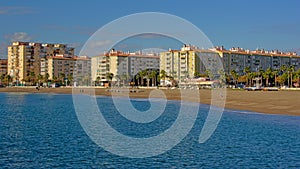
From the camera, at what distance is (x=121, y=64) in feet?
496

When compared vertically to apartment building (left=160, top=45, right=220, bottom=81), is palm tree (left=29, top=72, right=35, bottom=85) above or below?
below

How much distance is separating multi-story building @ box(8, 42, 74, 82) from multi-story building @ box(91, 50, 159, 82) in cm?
2338

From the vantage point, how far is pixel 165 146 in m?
18.0

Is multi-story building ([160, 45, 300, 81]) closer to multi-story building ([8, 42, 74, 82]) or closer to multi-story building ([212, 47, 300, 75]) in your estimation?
multi-story building ([212, 47, 300, 75])

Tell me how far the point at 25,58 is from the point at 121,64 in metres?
39.6

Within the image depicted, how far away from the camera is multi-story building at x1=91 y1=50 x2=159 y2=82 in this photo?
151500 mm

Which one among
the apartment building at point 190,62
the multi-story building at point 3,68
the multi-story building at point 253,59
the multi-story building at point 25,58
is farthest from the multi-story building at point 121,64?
the multi-story building at point 3,68

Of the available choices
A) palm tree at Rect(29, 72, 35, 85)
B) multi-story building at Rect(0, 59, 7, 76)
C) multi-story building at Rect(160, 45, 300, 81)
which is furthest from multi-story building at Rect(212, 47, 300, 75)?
multi-story building at Rect(0, 59, 7, 76)

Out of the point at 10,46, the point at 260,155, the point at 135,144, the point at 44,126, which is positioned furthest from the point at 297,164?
the point at 10,46

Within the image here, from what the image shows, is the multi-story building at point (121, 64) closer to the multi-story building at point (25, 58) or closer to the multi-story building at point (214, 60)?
the multi-story building at point (214, 60)

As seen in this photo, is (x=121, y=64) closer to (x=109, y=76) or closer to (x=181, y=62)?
(x=109, y=76)

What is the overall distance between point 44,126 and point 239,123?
38.0 feet

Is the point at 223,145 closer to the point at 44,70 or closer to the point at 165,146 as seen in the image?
the point at 165,146

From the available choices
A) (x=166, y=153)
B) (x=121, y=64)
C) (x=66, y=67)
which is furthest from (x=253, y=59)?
(x=166, y=153)
